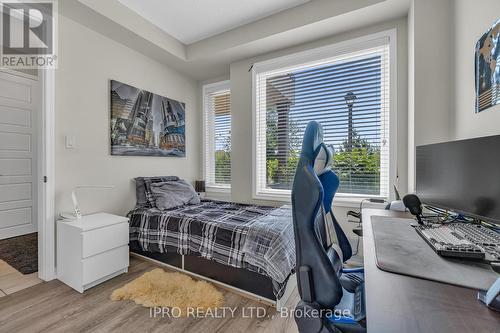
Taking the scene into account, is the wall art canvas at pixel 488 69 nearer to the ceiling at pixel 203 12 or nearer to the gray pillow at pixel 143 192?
the ceiling at pixel 203 12

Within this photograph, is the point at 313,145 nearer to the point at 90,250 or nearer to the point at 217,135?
the point at 90,250

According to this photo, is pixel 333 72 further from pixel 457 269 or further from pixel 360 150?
pixel 457 269

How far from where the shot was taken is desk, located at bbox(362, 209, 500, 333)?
48 centimetres

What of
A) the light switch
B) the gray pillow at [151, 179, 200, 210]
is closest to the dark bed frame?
the gray pillow at [151, 179, 200, 210]

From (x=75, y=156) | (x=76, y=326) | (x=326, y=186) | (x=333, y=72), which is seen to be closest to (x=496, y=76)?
(x=326, y=186)

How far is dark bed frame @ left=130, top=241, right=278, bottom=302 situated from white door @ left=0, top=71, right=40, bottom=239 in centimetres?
244

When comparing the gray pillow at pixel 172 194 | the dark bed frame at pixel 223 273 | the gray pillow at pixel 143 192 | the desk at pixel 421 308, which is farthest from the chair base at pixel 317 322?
the gray pillow at pixel 143 192

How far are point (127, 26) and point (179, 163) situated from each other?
6.22ft

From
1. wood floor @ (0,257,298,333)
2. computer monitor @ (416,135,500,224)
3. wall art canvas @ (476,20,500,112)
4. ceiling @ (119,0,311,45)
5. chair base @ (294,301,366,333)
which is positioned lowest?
wood floor @ (0,257,298,333)

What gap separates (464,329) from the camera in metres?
0.48

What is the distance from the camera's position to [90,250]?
1.95 metres

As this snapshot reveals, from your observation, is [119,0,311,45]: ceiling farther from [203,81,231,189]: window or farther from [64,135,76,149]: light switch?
[64,135,76,149]: light switch

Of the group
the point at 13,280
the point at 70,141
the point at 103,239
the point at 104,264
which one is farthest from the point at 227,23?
the point at 13,280

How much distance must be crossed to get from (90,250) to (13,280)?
92 cm
